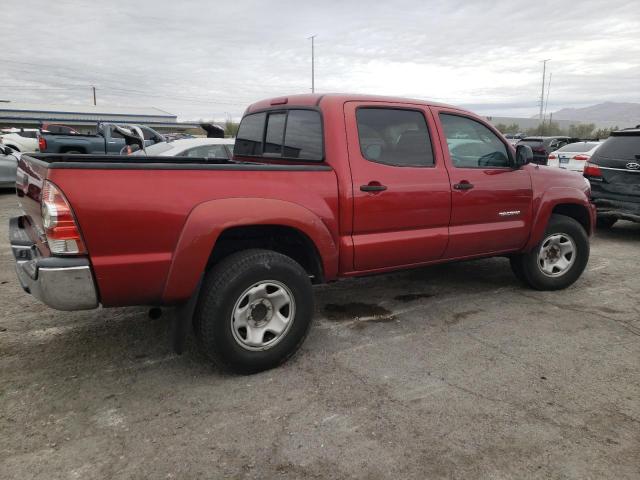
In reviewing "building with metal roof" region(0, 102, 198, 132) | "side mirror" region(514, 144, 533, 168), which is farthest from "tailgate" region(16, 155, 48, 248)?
"building with metal roof" region(0, 102, 198, 132)

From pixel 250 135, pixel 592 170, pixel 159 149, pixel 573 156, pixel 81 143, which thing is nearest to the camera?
pixel 250 135

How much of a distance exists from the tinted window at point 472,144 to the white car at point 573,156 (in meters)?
8.70

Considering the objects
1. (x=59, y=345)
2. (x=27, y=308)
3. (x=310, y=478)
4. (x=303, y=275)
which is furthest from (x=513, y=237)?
(x=27, y=308)

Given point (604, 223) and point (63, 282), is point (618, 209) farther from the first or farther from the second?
point (63, 282)

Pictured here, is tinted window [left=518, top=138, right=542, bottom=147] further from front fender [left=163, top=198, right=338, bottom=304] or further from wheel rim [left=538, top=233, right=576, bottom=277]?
front fender [left=163, top=198, right=338, bottom=304]

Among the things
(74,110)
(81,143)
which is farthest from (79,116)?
(81,143)

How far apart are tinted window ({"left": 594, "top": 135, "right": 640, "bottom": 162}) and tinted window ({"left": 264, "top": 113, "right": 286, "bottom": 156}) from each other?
5.84 metres

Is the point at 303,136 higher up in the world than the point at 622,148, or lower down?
higher up

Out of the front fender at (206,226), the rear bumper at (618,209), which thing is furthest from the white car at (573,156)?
the front fender at (206,226)

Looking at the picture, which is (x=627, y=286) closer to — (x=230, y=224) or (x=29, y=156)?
(x=230, y=224)

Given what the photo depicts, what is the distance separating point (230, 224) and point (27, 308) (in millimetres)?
2575

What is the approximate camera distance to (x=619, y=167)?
7.18 m

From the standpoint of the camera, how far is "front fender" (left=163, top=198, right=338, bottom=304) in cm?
278

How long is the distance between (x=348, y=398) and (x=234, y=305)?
901mm
